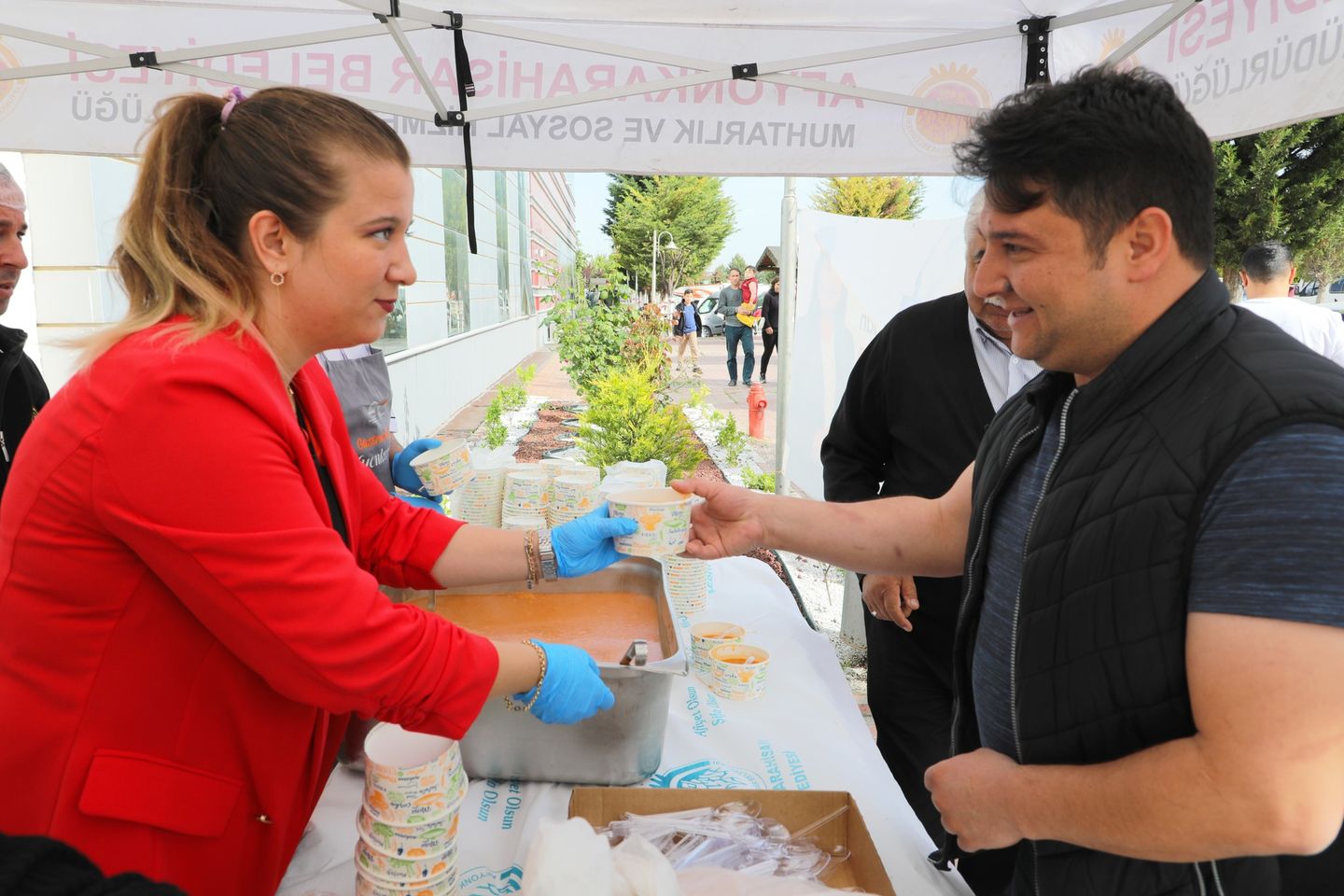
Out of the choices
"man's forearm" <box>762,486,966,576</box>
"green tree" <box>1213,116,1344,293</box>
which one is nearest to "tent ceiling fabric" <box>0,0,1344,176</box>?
"man's forearm" <box>762,486,966,576</box>

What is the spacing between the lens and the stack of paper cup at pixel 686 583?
2559 millimetres

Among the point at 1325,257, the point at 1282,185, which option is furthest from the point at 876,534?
the point at 1325,257

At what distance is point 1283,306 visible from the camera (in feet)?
18.8

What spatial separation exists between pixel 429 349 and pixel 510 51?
7.08 meters

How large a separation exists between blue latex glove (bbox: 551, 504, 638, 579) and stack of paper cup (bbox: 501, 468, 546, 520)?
2.23 ft

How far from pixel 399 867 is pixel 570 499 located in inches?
57.7

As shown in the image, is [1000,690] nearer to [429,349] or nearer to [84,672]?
[84,672]

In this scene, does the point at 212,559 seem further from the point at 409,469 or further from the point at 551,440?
the point at 551,440

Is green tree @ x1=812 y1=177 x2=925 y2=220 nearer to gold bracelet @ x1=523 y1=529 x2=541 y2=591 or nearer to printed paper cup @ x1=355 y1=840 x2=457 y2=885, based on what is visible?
gold bracelet @ x1=523 y1=529 x2=541 y2=591

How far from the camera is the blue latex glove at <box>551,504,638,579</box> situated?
1.88m

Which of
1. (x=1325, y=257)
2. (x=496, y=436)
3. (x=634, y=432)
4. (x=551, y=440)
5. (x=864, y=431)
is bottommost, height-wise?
(x=551, y=440)

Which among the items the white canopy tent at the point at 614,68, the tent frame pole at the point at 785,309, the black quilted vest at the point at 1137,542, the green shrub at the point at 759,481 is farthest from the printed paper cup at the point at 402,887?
the green shrub at the point at 759,481

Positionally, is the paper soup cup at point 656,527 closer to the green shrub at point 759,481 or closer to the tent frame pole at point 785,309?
the tent frame pole at point 785,309

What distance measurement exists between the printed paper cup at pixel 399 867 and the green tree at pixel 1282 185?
1612cm
